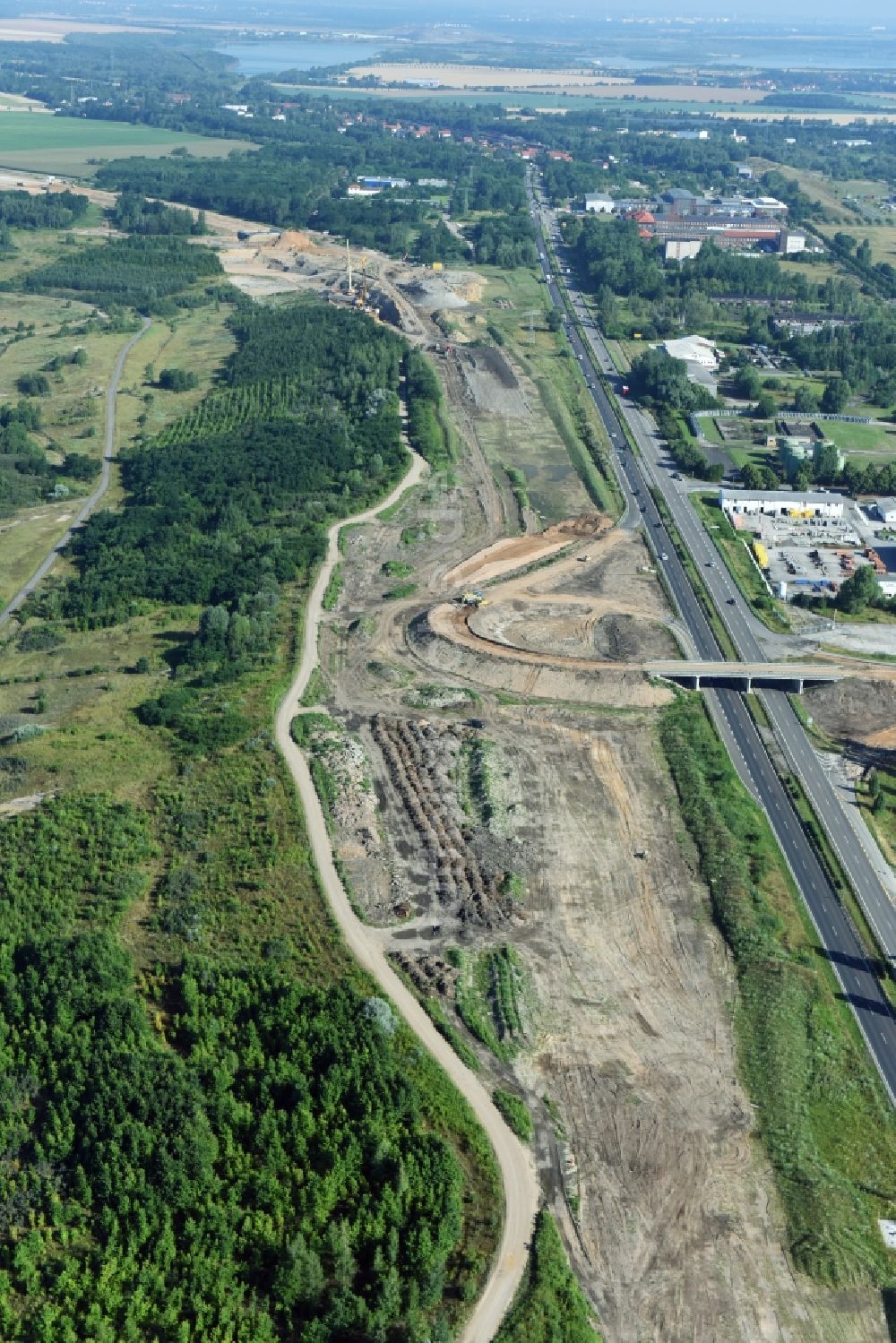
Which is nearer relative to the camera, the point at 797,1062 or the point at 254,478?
the point at 797,1062

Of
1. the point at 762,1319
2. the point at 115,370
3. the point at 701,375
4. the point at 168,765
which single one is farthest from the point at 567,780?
the point at 115,370

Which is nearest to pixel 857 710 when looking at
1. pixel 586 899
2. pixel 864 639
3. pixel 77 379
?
pixel 864 639

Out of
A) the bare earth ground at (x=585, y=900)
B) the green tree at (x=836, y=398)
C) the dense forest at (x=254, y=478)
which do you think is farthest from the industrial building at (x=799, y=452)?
the dense forest at (x=254, y=478)

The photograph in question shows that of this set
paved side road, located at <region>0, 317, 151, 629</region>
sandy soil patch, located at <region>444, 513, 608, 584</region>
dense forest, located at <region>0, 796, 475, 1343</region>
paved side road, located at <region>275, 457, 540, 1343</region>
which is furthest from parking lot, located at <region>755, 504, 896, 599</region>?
paved side road, located at <region>0, 317, 151, 629</region>

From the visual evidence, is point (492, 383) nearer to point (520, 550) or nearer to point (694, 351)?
point (694, 351)

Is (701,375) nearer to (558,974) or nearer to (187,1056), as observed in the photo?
(558,974)
